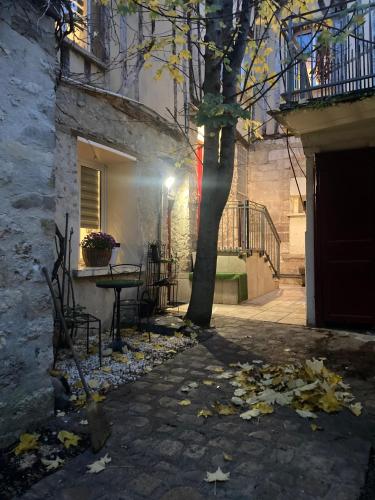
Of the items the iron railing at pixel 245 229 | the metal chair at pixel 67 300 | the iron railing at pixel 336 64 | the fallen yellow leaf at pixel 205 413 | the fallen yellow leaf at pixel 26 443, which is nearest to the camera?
Answer: the fallen yellow leaf at pixel 26 443

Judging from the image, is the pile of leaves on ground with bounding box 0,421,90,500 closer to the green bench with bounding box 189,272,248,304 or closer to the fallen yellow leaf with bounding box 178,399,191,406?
the fallen yellow leaf with bounding box 178,399,191,406

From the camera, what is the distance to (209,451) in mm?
2328

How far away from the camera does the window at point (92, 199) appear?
5.79 meters

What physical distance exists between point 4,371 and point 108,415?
85 centimetres

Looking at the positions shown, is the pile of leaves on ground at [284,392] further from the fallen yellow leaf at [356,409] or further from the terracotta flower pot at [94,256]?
the terracotta flower pot at [94,256]

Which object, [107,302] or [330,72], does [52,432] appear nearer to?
[107,302]

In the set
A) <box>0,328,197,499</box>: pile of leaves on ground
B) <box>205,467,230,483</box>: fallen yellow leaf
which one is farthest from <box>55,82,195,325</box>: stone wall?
<box>205,467,230,483</box>: fallen yellow leaf

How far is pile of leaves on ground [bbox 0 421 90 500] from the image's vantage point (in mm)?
2021

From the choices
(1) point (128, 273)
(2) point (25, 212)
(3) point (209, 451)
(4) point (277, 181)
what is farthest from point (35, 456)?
(4) point (277, 181)

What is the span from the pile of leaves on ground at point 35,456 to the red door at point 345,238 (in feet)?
14.0

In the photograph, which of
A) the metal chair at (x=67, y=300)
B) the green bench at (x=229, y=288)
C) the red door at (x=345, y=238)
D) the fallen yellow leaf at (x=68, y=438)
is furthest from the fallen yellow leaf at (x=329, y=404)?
the green bench at (x=229, y=288)

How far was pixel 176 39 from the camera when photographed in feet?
19.1

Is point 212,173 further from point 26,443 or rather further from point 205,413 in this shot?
point 26,443

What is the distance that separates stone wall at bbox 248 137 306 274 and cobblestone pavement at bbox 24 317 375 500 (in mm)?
8336
